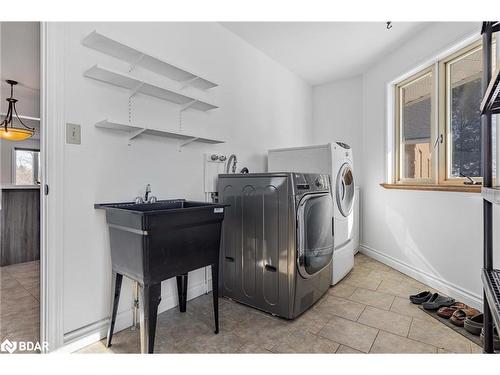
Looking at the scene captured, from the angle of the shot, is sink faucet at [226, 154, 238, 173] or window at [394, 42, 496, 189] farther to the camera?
sink faucet at [226, 154, 238, 173]

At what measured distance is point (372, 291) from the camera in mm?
2357

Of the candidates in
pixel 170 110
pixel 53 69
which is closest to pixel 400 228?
pixel 170 110

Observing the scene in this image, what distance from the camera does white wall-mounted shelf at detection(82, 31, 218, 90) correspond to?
61.4 inches

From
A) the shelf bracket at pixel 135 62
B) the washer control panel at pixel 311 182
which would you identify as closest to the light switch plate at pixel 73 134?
the shelf bracket at pixel 135 62

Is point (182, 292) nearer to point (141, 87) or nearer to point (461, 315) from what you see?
point (141, 87)

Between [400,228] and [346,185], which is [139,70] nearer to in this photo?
[346,185]

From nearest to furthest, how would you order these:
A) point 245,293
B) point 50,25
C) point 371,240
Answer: point 50,25 < point 245,293 < point 371,240

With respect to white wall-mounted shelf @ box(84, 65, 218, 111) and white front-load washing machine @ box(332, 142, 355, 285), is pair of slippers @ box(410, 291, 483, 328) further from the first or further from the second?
white wall-mounted shelf @ box(84, 65, 218, 111)

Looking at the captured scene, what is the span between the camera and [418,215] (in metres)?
2.62

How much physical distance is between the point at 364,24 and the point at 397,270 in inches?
97.8

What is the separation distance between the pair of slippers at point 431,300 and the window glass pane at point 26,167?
7.10 metres

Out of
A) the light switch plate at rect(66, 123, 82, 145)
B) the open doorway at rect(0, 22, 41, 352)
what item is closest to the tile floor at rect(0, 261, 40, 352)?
the open doorway at rect(0, 22, 41, 352)

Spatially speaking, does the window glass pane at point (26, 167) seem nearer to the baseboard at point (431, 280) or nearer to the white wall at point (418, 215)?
the white wall at point (418, 215)
